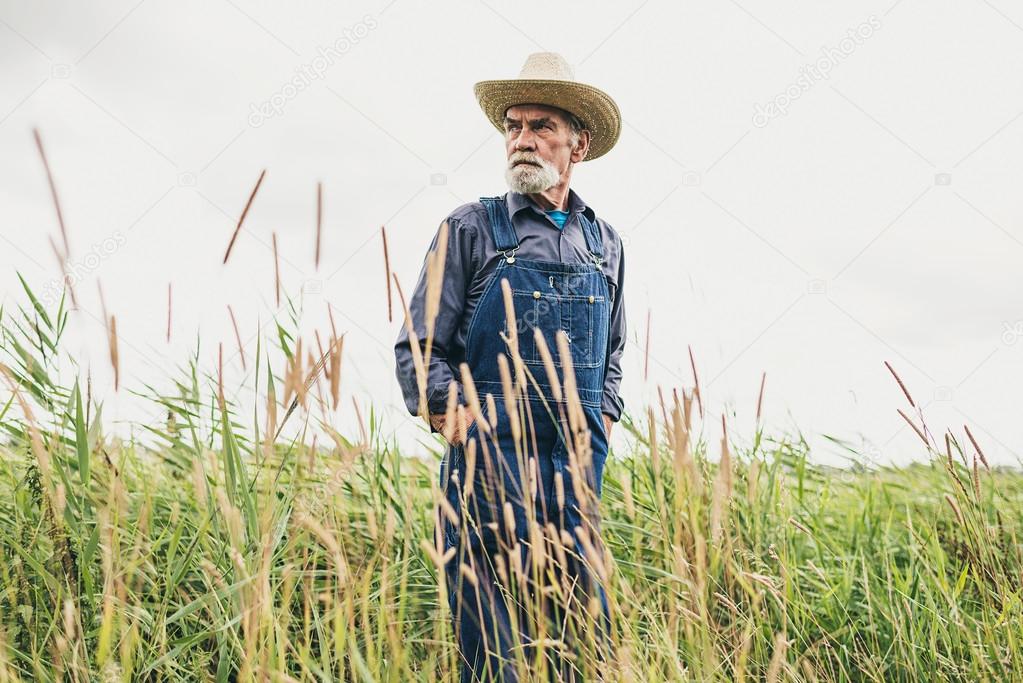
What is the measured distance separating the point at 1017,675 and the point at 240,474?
7.37 ft

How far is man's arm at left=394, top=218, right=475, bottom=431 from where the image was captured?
8.89 feet

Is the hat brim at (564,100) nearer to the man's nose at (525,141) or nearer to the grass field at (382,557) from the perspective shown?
the man's nose at (525,141)

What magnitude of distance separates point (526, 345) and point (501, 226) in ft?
1.40

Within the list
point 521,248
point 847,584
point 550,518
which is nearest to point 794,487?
point 847,584

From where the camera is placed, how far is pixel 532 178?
2949 millimetres

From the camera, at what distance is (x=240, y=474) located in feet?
7.10

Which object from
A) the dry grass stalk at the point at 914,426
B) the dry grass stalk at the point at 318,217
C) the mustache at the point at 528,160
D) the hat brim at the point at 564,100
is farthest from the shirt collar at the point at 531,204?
the dry grass stalk at the point at 914,426

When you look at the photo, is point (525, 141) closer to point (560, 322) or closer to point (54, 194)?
point (560, 322)

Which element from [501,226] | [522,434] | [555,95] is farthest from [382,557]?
[555,95]

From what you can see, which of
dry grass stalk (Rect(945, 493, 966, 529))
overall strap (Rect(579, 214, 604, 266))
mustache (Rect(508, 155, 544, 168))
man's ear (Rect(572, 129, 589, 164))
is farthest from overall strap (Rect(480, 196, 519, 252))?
dry grass stalk (Rect(945, 493, 966, 529))

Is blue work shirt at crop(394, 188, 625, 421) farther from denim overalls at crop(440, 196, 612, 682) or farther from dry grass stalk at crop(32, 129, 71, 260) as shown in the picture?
dry grass stalk at crop(32, 129, 71, 260)

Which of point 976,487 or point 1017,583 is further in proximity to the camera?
Result: point 1017,583

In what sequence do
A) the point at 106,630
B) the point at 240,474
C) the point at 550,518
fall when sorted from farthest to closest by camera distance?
1. the point at 550,518
2. the point at 240,474
3. the point at 106,630

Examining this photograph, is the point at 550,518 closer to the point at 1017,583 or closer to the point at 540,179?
the point at 540,179
